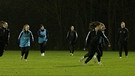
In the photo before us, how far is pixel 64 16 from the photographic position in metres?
54.1

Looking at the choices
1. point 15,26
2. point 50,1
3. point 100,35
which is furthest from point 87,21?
point 100,35

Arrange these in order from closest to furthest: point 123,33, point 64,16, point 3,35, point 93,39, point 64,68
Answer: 1. point 64,68
2. point 93,39
3. point 3,35
4. point 123,33
5. point 64,16

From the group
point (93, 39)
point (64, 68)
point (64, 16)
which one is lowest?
point (64, 68)

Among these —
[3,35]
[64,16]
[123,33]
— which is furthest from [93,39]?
[64,16]

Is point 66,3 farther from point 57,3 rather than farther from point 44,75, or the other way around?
point 44,75

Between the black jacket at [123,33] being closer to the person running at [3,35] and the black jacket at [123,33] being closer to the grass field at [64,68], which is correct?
the grass field at [64,68]

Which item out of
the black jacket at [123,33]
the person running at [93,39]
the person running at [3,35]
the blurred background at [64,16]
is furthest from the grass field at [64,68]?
the blurred background at [64,16]

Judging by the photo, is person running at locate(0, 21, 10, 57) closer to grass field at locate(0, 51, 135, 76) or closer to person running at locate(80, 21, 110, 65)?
grass field at locate(0, 51, 135, 76)

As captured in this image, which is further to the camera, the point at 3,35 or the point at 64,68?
the point at 3,35

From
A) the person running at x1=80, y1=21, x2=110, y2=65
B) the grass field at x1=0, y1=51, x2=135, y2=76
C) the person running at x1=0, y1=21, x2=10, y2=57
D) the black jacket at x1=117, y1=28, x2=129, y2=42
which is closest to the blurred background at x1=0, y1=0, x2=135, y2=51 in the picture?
the black jacket at x1=117, y1=28, x2=129, y2=42

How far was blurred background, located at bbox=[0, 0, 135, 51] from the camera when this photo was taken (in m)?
52.2

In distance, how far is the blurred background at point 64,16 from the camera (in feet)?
171

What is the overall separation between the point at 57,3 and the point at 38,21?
2.98m

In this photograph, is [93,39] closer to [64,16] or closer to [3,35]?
[3,35]
